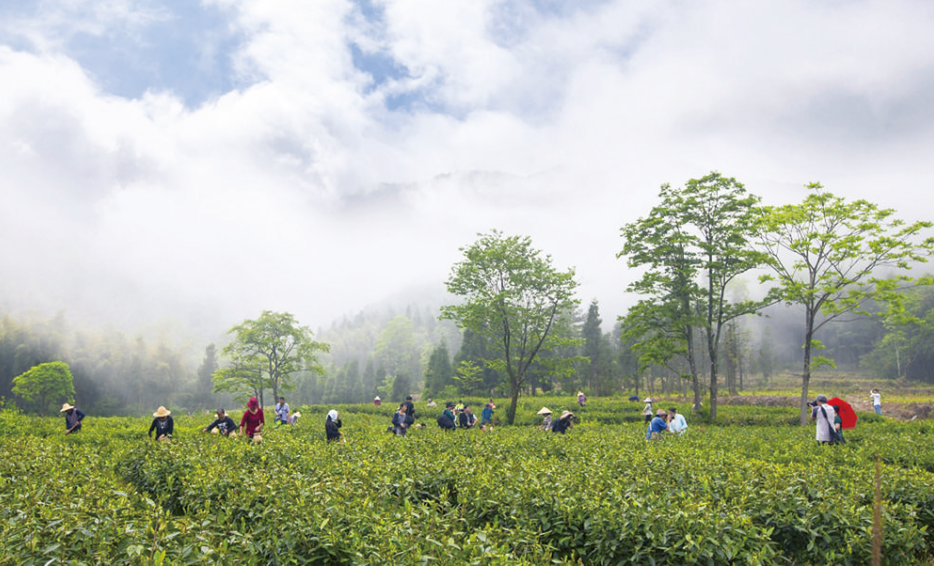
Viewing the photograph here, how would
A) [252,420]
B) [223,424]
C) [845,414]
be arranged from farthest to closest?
[223,424] < [845,414] < [252,420]

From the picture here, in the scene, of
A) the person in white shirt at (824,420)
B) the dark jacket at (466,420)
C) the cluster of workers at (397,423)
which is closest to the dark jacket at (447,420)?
the cluster of workers at (397,423)

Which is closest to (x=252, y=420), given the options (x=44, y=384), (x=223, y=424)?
(x=223, y=424)

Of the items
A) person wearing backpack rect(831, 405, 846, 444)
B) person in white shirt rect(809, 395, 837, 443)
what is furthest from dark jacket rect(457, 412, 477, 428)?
person wearing backpack rect(831, 405, 846, 444)

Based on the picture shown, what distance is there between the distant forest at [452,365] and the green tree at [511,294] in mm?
22648

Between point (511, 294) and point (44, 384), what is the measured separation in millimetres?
55505

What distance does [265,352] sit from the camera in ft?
130

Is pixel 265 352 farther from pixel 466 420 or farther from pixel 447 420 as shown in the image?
pixel 447 420

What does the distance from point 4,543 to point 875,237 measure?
2578cm

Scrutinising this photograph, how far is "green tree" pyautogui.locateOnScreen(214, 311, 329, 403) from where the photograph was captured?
1533 inches

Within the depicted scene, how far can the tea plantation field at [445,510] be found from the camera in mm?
3902

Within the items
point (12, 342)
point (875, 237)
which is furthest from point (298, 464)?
point (12, 342)

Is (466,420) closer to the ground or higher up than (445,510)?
closer to the ground

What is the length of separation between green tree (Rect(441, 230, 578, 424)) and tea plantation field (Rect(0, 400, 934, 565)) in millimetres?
16191

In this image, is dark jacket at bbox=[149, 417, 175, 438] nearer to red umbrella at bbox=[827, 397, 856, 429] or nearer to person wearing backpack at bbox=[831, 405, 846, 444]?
person wearing backpack at bbox=[831, 405, 846, 444]
